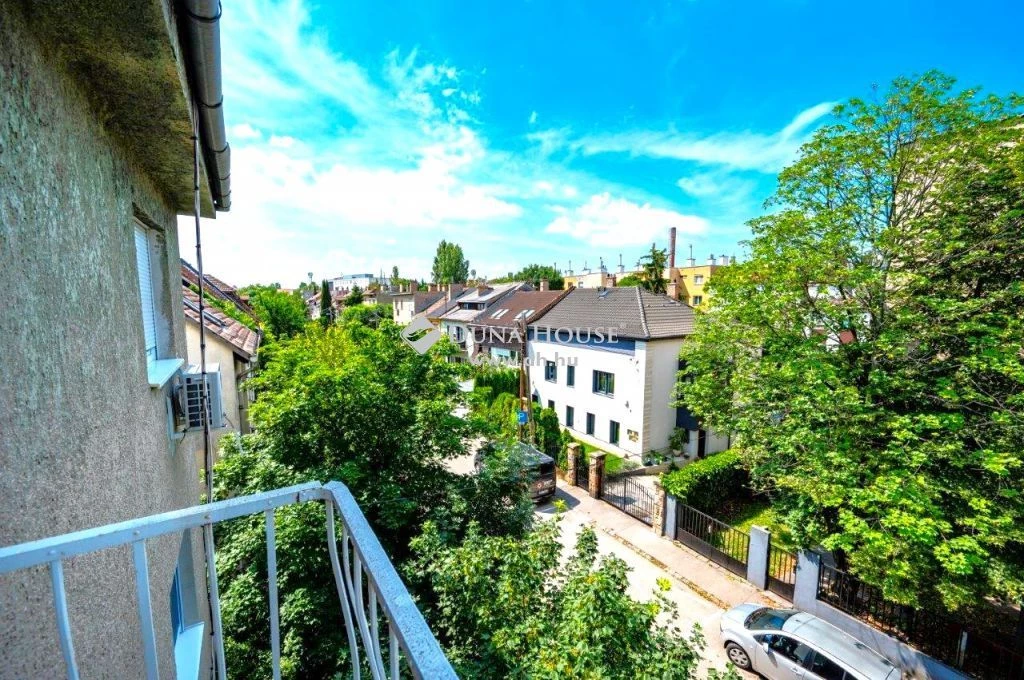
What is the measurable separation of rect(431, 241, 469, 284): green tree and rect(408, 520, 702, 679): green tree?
60.5m

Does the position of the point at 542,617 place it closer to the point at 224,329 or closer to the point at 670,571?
the point at 670,571

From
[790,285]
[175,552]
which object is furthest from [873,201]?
[175,552]

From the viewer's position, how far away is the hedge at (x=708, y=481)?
1241 centimetres

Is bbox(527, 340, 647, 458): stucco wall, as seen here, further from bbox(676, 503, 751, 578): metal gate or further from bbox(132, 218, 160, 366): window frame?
bbox(132, 218, 160, 366): window frame

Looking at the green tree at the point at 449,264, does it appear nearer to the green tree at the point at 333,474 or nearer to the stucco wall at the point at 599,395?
the stucco wall at the point at 599,395

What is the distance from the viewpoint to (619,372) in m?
17.9

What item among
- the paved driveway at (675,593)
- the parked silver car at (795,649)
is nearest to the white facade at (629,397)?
the paved driveway at (675,593)

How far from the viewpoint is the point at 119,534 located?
126 centimetres

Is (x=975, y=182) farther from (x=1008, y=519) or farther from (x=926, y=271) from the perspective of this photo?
(x=1008, y=519)

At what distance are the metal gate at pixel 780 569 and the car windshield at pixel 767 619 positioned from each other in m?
2.07

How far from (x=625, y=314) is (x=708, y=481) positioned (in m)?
8.15

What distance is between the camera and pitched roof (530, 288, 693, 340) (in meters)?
17.7

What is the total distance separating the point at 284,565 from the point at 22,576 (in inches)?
208

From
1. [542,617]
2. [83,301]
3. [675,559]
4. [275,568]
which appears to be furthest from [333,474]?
[675,559]
